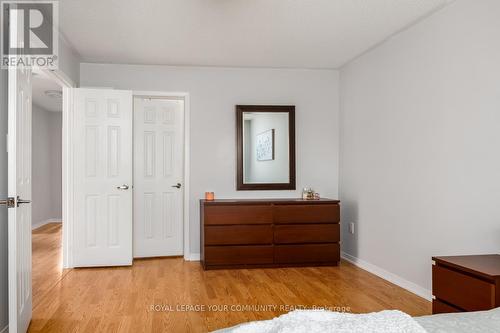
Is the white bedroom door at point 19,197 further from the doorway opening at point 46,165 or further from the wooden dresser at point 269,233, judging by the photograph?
the doorway opening at point 46,165

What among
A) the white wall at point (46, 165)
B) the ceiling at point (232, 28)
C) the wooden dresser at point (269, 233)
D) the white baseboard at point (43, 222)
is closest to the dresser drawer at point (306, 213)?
the wooden dresser at point (269, 233)

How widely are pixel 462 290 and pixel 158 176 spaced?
13.2 ft

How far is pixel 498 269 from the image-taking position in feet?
7.75

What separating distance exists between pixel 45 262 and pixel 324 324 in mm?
4810

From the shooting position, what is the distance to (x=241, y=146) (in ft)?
17.8

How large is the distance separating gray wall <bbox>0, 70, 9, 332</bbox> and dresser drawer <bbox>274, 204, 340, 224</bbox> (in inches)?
114

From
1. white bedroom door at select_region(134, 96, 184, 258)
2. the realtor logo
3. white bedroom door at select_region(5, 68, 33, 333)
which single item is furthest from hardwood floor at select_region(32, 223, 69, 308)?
the realtor logo

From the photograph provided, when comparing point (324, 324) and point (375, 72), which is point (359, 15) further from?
point (324, 324)

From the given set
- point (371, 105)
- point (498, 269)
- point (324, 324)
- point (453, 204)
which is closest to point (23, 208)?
Answer: point (324, 324)

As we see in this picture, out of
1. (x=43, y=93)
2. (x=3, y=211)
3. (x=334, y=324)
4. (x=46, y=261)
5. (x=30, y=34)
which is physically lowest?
(x=46, y=261)

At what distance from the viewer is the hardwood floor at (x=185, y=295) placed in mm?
3148

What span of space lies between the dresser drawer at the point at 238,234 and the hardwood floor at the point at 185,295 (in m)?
0.33

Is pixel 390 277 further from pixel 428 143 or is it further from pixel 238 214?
pixel 238 214

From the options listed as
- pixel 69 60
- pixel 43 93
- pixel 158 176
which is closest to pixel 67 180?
pixel 158 176
